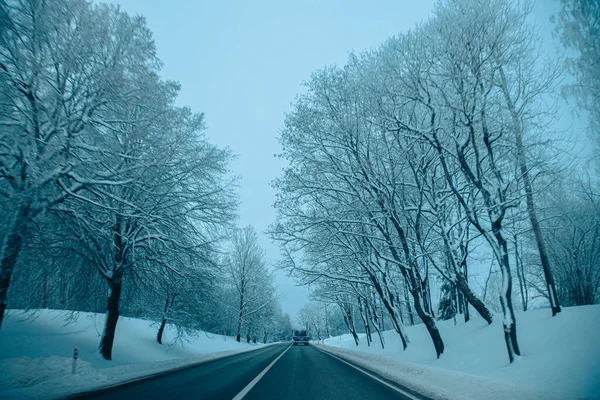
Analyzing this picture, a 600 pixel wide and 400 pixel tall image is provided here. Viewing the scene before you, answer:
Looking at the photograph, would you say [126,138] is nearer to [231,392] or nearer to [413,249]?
[231,392]

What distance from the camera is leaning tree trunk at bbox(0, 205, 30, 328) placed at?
7.72m

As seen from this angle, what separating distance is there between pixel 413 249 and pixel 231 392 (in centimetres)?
1204

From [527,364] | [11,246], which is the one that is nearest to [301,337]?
[527,364]

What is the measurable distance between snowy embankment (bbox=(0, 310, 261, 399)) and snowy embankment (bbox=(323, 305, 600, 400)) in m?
8.15

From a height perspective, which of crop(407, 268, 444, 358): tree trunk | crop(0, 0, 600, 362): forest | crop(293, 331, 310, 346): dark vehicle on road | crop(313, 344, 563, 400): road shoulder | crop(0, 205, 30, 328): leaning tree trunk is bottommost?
crop(293, 331, 310, 346): dark vehicle on road

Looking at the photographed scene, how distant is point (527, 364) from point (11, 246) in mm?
13881

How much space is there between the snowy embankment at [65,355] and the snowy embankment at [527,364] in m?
8.15

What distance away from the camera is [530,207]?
10.8 metres

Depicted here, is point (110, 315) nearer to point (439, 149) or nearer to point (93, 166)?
point (93, 166)

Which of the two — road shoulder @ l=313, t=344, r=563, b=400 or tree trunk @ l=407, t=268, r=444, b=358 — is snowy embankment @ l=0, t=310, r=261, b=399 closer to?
road shoulder @ l=313, t=344, r=563, b=400

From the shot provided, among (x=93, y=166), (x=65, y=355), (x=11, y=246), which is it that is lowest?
(x=65, y=355)

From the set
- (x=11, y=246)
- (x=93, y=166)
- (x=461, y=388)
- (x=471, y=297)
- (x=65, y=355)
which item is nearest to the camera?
(x=461, y=388)

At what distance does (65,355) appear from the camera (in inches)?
477

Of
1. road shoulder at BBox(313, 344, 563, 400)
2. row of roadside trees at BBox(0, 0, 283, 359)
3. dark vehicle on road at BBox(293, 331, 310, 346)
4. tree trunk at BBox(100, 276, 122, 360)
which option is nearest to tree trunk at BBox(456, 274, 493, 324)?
road shoulder at BBox(313, 344, 563, 400)
